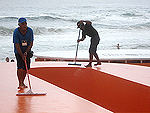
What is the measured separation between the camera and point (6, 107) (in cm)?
367

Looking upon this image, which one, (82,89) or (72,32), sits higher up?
(72,32)

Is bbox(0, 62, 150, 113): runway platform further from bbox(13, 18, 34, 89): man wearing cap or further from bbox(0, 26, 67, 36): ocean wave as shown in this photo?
bbox(0, 26, 67, 36): ocean wave

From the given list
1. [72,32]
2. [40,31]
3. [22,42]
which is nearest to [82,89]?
[22,42]

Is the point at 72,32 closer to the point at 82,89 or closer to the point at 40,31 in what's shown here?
the point at 40,31

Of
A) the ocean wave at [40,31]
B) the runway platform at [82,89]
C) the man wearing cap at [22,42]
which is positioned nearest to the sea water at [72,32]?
the ocean wave at [40,31]

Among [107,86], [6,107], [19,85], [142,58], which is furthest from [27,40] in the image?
[142,58]

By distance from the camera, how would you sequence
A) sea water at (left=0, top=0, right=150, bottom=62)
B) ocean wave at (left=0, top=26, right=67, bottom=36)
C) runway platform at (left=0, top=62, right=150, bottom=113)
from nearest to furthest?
runway platform at (left=0, top=62, right=150, bottom=113)
sea water at (left=0, top=0, right=150, bottom=62)
ocean wave at (left=0, top=26, right=67, bottom=36)

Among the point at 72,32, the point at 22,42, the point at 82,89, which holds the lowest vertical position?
the point at 82,89

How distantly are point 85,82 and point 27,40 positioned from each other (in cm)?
210

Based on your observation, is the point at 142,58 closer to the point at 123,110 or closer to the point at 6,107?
the point at 123,110

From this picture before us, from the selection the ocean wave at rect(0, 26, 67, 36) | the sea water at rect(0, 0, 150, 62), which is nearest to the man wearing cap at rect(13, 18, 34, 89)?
the sea water at rect(0, 0, 150, 62)

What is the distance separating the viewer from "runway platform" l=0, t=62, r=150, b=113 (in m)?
3.76

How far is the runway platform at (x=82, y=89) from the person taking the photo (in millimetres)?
3762

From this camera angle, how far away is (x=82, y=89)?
247 inches
